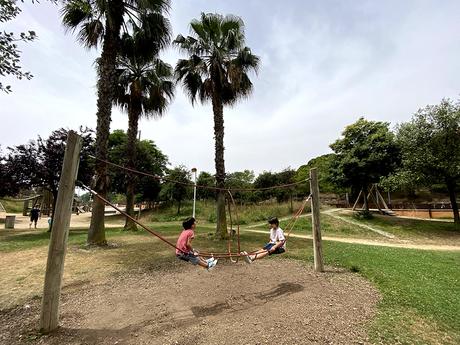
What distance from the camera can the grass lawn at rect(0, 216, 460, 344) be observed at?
4.60 metres

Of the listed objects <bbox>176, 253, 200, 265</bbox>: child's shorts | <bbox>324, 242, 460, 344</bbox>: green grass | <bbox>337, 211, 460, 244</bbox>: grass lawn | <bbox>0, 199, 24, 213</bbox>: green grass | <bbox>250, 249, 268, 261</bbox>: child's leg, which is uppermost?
<bbox>0, 199, 24, 213</bbox>: green grass

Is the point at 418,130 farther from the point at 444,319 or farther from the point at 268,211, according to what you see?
the point at 444,319

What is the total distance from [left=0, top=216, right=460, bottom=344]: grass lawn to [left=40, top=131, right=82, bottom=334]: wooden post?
2.00 m

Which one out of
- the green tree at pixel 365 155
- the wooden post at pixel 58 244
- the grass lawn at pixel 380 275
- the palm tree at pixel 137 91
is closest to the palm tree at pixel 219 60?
the palm tree at pixel 137 91

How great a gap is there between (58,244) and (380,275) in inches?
295

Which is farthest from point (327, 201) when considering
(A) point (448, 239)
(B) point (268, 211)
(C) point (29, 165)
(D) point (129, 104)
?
(C) point (29, 165)

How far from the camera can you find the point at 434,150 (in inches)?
766

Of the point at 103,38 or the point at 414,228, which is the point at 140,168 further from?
the point at 414,228

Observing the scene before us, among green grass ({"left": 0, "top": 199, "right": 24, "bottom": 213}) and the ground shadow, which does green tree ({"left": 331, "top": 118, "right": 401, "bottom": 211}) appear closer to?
the ground shadow

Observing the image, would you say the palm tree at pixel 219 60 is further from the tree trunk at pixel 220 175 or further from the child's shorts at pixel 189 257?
the child's shorts at pixel 189 257

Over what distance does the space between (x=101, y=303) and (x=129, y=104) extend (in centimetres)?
1358

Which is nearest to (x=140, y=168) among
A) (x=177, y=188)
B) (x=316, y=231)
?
(x=177, y=188)

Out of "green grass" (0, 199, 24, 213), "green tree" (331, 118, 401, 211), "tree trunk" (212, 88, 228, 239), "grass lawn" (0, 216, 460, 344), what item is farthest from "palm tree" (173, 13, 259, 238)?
"green grass" (0, 199, 24, 213)

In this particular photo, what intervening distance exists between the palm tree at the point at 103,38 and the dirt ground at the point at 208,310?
14.7ft
